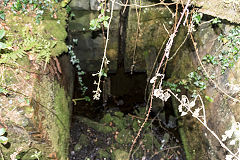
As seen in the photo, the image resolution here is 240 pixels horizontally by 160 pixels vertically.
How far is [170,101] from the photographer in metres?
4.33

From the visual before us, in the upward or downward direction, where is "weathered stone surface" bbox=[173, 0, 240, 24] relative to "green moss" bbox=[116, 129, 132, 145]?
upward

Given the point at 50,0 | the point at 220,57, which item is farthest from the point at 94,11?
the point at 220,57

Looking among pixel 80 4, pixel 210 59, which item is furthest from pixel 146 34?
pixel 210 59

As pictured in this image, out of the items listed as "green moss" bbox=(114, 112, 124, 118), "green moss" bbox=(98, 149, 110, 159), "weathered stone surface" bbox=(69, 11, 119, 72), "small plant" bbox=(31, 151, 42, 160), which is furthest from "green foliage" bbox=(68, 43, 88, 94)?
"small plant" bbox=(31, 151, 42, 160)

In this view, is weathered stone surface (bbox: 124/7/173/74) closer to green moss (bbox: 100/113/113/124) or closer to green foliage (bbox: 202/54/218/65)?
green foliage (bbox: 202/54/218/65)

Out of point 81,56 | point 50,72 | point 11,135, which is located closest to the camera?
point 11,135

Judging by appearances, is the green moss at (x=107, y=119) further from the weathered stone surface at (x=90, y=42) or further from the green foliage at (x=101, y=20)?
the green foliage at (x=101, y=20)

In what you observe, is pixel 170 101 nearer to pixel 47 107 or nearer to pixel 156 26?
pixel 156 26

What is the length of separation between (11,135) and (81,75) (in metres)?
2.81

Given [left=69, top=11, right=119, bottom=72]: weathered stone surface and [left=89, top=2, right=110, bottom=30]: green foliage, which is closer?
[left=89, top=2, right=110, bottom=30]: green foliage

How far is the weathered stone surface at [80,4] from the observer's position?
3.57 m

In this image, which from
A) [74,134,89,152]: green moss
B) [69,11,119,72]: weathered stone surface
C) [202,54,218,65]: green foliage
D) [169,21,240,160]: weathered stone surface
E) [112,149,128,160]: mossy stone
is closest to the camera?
[169,21,240,160]: weathered stone surface

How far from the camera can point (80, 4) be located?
3607 millimetres

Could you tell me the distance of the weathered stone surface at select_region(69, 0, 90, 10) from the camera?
3568mm
